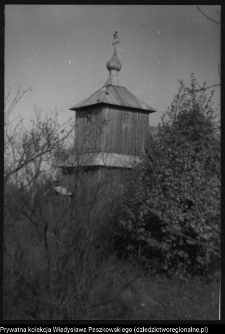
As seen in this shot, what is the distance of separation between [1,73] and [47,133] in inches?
157

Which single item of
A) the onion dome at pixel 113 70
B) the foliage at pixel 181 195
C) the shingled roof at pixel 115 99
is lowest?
the foliage at pixel 181 195

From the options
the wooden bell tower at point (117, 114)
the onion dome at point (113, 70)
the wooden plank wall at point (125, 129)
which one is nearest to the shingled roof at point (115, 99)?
the wooden bell tower at point (117, 114)

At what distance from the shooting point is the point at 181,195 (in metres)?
9.64

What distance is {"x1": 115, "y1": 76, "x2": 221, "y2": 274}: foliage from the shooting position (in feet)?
31.5

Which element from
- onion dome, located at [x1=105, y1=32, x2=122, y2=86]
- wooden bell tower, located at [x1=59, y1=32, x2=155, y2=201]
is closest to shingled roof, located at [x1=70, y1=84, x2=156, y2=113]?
wooden bell tower, located at [x1=59, y1=32, x2=155, y2=201]

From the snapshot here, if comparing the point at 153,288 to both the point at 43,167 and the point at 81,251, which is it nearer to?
the point at 81,251

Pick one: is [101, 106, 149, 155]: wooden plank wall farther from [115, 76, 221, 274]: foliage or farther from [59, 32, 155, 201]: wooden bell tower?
[115, 76, 221, 274]: foliage

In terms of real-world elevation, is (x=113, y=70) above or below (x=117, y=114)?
above

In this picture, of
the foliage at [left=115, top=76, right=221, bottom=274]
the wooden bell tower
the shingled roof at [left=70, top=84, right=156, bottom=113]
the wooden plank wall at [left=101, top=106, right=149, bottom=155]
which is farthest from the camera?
the shingled roof at [left=70, top=84, right=156, bottom=113]

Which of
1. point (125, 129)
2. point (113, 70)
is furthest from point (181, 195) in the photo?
point (113, 70)

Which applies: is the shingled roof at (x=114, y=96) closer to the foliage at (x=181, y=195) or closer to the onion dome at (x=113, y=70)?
the onion dome at (x=113, y=70)

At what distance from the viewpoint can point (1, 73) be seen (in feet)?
20.6

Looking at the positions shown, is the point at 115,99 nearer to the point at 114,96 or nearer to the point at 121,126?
the point at 114,96

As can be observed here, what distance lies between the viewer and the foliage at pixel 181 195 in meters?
9.59
